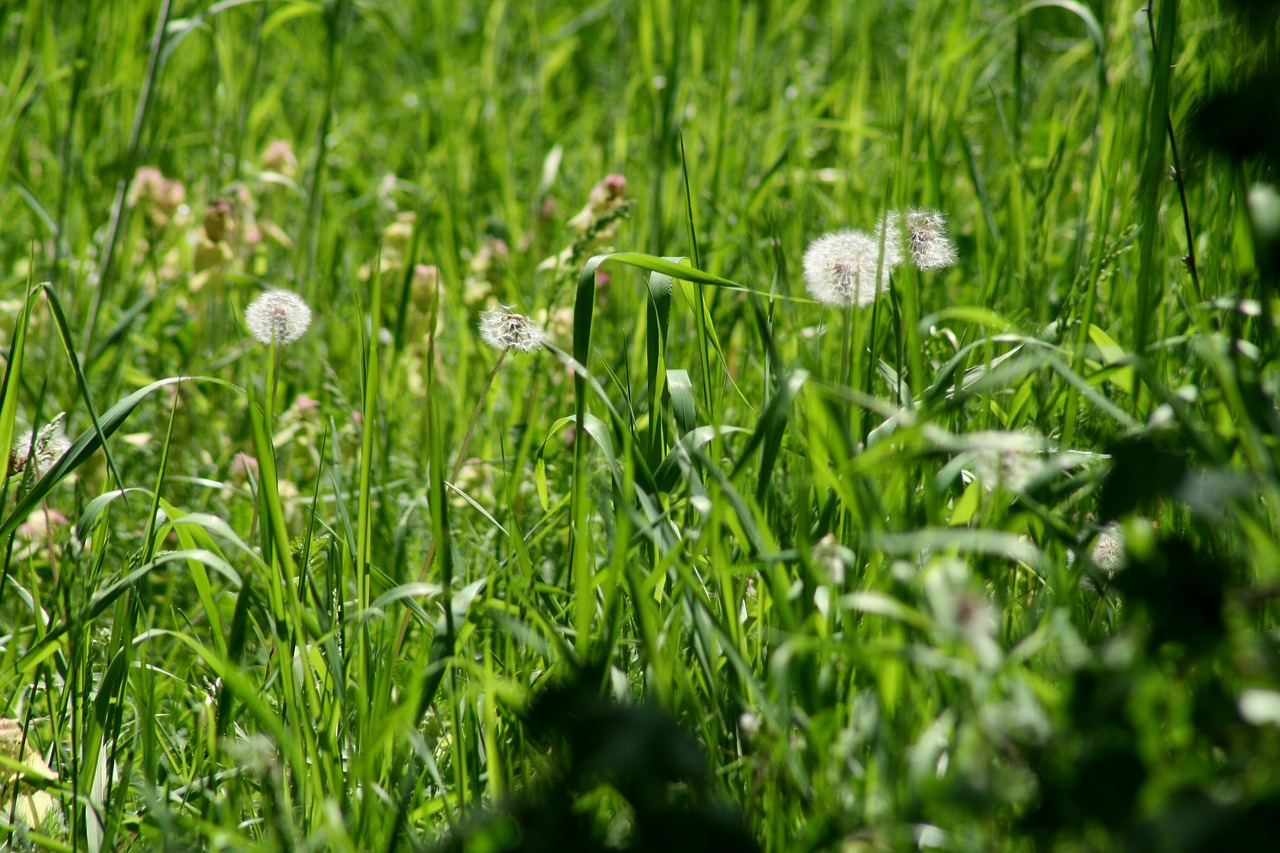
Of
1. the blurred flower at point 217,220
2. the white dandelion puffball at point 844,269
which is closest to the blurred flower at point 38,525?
the blurred flower at point 217,220

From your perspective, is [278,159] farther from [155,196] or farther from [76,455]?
[76,455]

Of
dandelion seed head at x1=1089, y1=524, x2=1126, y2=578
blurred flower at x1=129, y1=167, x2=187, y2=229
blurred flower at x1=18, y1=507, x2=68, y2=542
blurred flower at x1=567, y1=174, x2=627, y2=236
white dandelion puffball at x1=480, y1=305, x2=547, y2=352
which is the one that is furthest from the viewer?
blurred flower at x1=129, y1=167, x2=187, y2=229

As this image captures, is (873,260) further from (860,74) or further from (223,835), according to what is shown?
(860,74)

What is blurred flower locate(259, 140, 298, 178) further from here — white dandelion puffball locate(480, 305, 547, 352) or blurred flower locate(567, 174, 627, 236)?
white dandelion puffball locate(480, 305, 547, 352)

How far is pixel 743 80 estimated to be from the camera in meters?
2.95

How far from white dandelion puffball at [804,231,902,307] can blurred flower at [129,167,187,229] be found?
2.02m

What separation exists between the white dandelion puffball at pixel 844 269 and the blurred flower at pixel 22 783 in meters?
1.06

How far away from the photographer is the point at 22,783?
4.09 ft

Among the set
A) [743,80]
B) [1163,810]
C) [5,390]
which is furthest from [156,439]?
[1163,810]

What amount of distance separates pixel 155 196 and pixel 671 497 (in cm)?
199

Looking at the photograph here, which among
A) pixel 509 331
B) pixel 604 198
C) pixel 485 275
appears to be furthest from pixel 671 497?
pixel 485 275

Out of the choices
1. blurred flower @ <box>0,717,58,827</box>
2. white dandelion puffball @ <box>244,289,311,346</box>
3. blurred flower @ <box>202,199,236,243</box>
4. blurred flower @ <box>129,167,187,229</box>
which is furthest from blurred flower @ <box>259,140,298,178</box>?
blurred flower @ <box>0,717,58,827</box>

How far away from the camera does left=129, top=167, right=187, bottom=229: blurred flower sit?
8.85 feet

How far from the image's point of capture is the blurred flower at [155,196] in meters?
2.70
